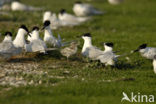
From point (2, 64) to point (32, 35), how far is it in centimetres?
274

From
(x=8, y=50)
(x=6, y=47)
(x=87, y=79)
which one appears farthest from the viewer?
(x=6, y=47)

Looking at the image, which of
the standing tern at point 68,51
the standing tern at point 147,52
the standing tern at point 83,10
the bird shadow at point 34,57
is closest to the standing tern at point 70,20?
the standing tern at point 83,10

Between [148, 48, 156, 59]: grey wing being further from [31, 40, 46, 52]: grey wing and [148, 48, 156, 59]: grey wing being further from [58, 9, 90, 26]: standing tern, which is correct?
[58, 9, 90, 26]: standing tern

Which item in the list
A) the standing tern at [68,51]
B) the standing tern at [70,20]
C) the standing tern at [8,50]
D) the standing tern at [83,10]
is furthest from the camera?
the standing tern at [83,10]

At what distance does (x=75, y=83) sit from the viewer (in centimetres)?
1040

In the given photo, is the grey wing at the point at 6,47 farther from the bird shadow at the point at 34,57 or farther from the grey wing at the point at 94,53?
the grey wing at the point at 94,53

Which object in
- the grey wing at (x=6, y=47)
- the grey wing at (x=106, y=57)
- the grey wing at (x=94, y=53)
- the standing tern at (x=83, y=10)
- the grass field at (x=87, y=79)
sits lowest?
the grass field at (x=87, y=79)

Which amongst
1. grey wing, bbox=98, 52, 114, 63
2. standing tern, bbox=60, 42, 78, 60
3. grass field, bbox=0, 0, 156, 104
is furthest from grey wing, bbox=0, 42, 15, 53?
grey wing, bbox=98, 52, 114, 63

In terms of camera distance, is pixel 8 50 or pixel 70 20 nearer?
pixel 8 50

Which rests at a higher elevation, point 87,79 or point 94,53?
point 94,53

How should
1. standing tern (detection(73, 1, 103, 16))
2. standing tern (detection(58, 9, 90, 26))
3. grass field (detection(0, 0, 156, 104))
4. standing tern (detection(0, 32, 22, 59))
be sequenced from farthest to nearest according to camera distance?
1. standing tern (detection(73, 1, 103, 16))
2. standing tern (detection(58, 9, 90, 26))
3. standing tern (detection(0, 32, 22, 59))
4. grass field (detection(0, 0, 156, 104))

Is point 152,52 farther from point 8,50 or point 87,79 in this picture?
point 8,50

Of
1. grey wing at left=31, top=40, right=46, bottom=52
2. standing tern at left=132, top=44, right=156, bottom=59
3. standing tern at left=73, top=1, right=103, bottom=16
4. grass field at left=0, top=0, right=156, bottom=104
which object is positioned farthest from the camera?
standing tern at left=73, top=1, right=103, bottom=16

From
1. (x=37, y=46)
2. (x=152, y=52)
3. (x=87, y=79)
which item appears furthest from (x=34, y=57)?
(x=152, y=52)
